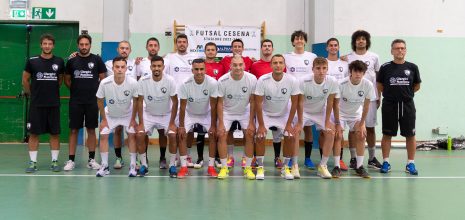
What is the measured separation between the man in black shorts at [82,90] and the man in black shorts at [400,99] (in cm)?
401

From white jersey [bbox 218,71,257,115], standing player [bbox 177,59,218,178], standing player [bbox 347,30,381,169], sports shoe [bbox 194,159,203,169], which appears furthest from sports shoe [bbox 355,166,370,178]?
sports shoe [bbox 194,159,203,169]

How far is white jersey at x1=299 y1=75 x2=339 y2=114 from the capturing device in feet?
16.8

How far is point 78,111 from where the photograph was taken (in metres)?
5.52

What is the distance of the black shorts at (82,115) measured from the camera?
551cm

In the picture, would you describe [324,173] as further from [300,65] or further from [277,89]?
[300,65]

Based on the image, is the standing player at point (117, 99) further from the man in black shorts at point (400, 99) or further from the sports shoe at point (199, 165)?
the man in black shorts at point (400, 99)

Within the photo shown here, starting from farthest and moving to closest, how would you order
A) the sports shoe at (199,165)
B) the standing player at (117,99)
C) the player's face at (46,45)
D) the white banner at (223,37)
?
the white banner at (223,37)
the sports shoe at (199,165)
the player's face at (46,45)
the standing player at (117,99)

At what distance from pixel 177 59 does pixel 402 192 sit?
3.61 meters

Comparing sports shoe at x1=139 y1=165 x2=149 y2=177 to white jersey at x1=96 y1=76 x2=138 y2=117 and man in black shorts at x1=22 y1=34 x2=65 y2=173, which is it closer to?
white jersey at x1=96 y1=76 x2=138 y2=117

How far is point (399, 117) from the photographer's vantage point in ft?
18.0

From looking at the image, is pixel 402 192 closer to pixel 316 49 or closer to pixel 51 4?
pixel 316 49

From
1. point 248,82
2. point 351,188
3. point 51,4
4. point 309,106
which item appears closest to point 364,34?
point 309,106

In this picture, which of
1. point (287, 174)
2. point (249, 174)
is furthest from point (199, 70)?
point (287, 174)

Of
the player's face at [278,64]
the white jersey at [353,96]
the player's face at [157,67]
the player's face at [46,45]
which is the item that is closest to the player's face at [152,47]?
the player's face at [157,67]
